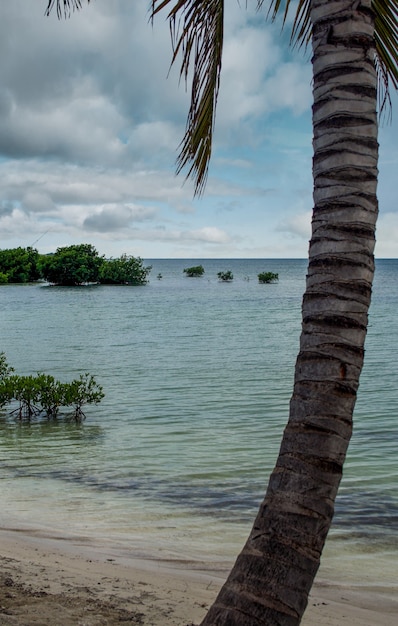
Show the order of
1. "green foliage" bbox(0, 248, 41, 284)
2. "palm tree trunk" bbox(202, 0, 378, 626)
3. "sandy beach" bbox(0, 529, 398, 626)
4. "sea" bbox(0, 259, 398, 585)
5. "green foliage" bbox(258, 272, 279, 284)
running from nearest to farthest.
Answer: "palm tree trunk" bbox(202, 0, 378, 626)
"sandy beach" bbox(0, 529, 398, 626)
"sea" bbox(0, 259, 398, 585)
"green foliage" bbox(0, 248, 41, 284)
"green foliage" bbox(258, 272, 279, 284)

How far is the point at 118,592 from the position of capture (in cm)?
582

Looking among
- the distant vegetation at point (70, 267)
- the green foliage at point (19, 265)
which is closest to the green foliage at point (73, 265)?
the distant vegetation at point (70, 267)

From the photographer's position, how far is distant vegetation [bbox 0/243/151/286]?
100 m

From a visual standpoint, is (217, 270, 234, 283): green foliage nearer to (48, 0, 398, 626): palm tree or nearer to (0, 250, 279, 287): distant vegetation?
(0, 250, 279, 287): distant vegetation

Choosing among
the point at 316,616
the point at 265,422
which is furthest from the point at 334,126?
the point at 265,422

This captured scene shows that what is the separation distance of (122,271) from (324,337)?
104576 millimetres

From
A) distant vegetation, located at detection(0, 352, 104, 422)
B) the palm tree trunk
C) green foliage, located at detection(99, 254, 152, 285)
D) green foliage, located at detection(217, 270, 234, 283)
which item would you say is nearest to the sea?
distant vegetation, located at detection(0, 352, 104, 422)

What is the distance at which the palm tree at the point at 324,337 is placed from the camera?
3.07 meters

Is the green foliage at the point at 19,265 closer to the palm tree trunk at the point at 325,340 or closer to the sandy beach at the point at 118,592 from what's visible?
the sandy beach at the point at 118,592

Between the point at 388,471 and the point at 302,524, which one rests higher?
the point at 302,524

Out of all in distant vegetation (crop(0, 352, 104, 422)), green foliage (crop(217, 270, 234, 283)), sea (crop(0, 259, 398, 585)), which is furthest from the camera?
green foliage (crop(217, 270, 234, 283))

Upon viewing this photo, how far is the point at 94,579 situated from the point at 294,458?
12.4 feet

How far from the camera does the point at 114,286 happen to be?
104 meters

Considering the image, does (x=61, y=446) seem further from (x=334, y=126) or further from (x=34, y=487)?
(x=334, y=126)
